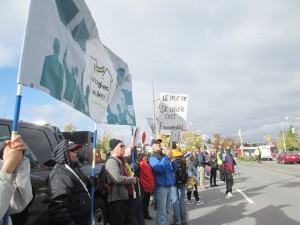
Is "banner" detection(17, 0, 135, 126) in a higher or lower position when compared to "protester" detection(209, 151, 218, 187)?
higher

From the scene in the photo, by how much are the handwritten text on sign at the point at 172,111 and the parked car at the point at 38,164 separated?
3.10 m

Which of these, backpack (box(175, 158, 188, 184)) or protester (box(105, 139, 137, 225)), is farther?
backpack (box(175, 158, 188, 184))

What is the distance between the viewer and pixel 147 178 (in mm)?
6801

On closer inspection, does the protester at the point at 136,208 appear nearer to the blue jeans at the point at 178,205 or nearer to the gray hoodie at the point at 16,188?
the blue jeans at the point at 178,205

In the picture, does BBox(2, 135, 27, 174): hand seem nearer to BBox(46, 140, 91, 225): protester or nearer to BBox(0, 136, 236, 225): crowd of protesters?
BBox(0, 136, 236, 225): crowd of protesters

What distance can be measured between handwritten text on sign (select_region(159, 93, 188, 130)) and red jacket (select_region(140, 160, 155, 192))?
5.94ft

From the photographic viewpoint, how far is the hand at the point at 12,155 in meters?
2.08

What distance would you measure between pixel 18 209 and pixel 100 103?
2.72 m

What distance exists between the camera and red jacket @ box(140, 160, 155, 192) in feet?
22.2

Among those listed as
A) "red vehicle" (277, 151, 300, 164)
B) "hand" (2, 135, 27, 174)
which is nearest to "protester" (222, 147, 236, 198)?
"hand" (2, 135, 27, 174)

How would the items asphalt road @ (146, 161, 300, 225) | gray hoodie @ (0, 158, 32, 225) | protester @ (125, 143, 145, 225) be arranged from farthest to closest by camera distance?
1. asphalt road @ (146, 161, 300, 225)
2. protester @ (125, 143, 145, 225)
3. gray hoodie @ (0, 158, 32, 225)

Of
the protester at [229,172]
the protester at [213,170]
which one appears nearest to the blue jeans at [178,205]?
the protester at [229,172]

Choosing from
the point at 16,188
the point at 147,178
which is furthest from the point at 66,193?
the point at 147,178

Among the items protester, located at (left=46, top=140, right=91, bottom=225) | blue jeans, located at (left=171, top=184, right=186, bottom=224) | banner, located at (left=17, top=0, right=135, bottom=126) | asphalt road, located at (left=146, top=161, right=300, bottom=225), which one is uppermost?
banner, located at (left=17, top=0, right=135, bottom=126)
